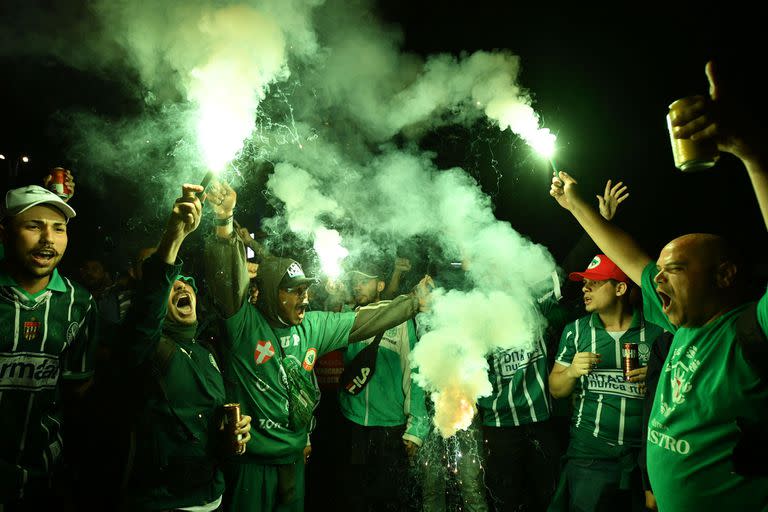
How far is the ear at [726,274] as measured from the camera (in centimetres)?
249

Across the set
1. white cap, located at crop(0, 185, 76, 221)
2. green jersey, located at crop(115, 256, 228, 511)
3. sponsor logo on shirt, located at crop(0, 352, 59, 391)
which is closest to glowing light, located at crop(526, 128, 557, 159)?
green jersey, located at crop(115, 256, 228, 511)

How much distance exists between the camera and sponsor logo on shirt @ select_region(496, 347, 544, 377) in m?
4.89

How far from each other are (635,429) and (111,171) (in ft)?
20.6

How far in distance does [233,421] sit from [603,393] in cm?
325

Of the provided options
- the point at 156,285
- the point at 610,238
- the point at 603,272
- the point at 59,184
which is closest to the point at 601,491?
the point at 603,272

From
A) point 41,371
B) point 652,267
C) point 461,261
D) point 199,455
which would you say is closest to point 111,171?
point 41,371

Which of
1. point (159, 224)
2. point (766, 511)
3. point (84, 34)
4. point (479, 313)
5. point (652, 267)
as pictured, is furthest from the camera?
point (159, 224)

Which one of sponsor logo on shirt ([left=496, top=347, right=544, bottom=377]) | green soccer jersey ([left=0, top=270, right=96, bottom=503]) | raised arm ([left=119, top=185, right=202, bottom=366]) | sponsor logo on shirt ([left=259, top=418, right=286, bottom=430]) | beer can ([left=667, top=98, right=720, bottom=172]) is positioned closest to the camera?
beer can ([left=667, top=98, right=720, bottom=172])

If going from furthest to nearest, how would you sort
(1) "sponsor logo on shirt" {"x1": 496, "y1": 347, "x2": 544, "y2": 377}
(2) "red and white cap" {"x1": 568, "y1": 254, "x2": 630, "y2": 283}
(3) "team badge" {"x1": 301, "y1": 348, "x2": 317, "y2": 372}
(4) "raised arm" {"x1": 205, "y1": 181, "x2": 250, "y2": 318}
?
(1) "sponsor logo on shirt" {"x1": 496, "y1": 347, "x2": 544, "y2": 377} < (2) "red and white cap" {"x1": 568, "y1": 254, "x2": 630, "y2": 283} < (3) "team badge" {"x1": 301, "y1": 348, "x2": 317, "y2": 372} < (4) "raised arm" {"x1": 205, "y1": 181, "x2": 250, "y2": 318}

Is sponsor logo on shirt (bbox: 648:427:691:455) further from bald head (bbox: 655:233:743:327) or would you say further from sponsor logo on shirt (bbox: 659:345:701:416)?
bald head (bbox: 655:233:743:327)

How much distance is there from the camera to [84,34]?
14.6 feet

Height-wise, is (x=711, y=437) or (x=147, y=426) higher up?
(x=147, y=426)

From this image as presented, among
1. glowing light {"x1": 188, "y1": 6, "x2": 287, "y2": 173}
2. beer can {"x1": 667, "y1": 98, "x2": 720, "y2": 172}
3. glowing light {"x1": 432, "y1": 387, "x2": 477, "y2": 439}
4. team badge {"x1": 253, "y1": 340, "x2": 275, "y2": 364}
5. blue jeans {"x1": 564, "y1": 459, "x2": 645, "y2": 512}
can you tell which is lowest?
blue jeans {"x1": 564, "y1": 459, "x2": 645, "y2": 512}

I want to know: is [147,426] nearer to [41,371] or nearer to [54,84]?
[41,371]
